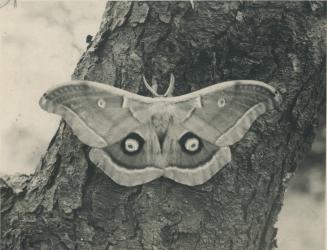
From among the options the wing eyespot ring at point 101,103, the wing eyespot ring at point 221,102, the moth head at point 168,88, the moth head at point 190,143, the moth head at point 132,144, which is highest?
the wing eyespot ring at point 221,102

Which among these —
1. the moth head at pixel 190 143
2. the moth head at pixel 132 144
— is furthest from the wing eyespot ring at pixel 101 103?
the moth head at pixel 190 143

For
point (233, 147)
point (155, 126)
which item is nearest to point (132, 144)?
point (155, 126)

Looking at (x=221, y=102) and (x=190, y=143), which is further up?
(x=221, y=102)

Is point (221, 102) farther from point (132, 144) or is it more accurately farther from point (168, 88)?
point (132, 144)

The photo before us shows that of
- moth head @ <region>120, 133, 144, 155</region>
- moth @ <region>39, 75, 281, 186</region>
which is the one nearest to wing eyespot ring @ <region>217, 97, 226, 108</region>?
moth @ <region>39, 75, 281, 186</region>

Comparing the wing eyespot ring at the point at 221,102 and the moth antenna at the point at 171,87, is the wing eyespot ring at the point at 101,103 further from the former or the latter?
the wing eyespot ring at the point at 221,102
